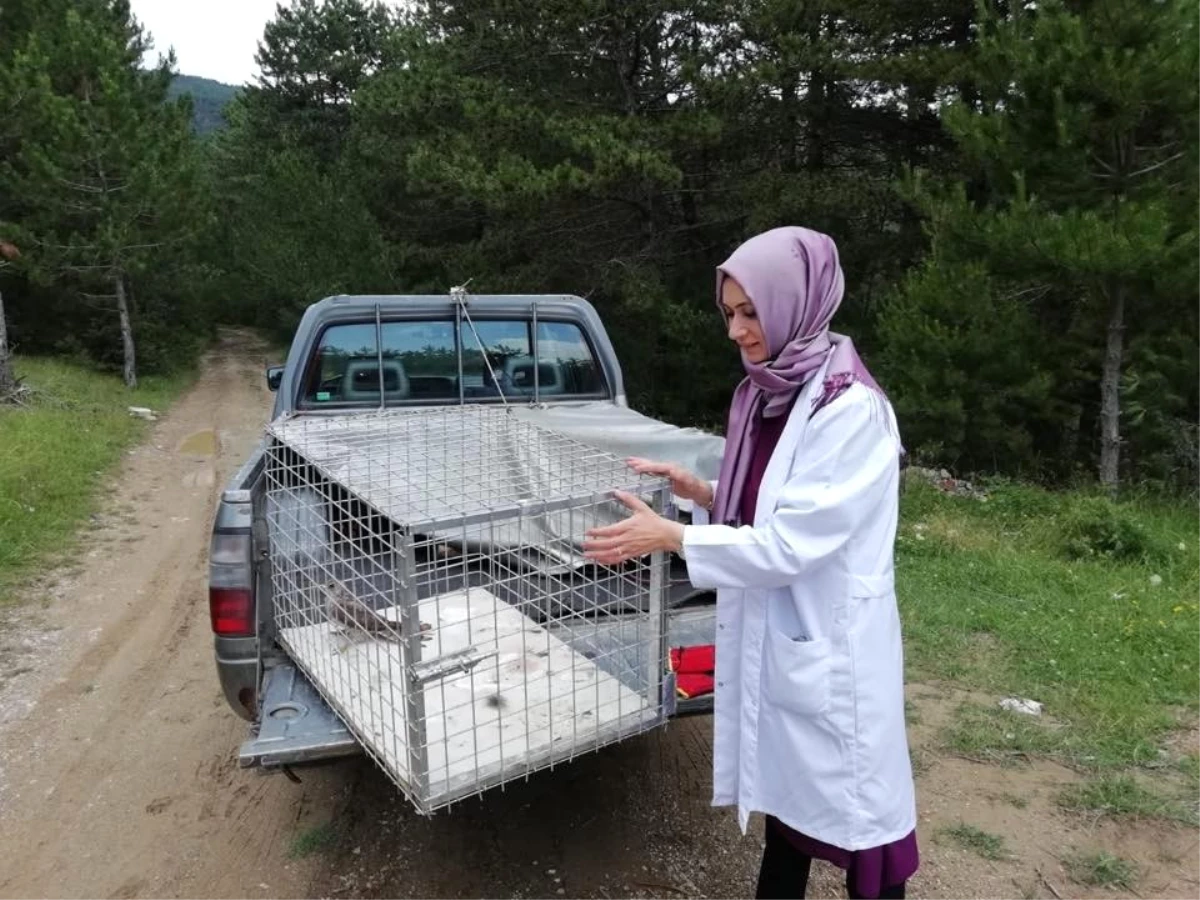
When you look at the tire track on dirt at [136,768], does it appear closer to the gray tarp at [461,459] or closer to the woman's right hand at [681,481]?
the gray tarp at [461,459]

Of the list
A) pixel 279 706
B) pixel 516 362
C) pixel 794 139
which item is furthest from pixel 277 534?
pixel 794 139

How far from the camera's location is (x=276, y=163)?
72.2 feet

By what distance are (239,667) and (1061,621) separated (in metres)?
4.25

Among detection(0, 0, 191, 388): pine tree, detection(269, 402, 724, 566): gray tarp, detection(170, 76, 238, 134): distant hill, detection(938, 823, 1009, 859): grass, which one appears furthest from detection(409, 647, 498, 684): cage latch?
detection(170, 76, 238, 134): distant hill

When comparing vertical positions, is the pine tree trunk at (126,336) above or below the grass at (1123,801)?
above

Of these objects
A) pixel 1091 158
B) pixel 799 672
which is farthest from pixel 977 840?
pixel 1091 158

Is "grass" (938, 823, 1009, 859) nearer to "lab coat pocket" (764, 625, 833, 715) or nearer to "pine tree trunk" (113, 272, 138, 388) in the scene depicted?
"lab coat pocket" (764, 625, 833, 715)

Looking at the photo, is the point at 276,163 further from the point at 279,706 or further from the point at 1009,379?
the point at 279,706

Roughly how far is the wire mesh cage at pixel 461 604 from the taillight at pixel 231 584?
0.17 m

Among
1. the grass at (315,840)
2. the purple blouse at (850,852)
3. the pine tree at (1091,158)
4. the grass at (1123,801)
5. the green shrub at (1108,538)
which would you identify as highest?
the pine tree at (1091,158)

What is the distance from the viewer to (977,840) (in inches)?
122

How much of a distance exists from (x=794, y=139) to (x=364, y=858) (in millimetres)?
12939

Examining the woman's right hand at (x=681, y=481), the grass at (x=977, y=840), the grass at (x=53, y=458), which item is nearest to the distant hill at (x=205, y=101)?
the grass at (x=53, y=458)

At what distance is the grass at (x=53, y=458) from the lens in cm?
670
